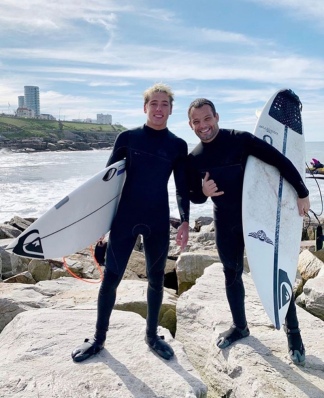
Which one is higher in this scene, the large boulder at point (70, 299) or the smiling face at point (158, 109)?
the smiling face at point (158, 109)

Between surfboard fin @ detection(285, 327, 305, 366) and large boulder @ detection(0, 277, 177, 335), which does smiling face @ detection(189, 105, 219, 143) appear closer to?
surfboard fin @ detection(285, 327, 305, 366)

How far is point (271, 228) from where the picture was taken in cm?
352

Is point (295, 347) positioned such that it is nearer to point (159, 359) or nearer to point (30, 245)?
point (159, 359)

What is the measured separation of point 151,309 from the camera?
130 inches

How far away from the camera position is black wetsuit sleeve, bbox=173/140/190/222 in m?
3.23

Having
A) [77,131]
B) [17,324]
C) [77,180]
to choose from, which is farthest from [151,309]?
[77,131]

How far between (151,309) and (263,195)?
1.31 metres

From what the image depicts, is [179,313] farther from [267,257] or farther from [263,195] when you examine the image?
[263,195]

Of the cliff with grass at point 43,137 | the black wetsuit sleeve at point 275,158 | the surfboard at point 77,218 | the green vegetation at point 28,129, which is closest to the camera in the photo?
the black wetsuit sleeve at point 275,158

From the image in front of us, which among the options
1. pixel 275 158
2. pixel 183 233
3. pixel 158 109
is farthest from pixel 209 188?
pixel 158 109

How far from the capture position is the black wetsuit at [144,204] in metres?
3.15

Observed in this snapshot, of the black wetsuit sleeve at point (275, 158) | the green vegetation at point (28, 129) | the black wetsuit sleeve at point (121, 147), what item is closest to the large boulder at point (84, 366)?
the black wetsuit sleeve at point (121, 147)

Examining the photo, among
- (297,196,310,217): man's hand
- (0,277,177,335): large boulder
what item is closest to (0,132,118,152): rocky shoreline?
(0,277,177,335): large boulder

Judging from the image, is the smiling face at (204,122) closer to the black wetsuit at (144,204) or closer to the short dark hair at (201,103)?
the short dark hair at (201,103)
